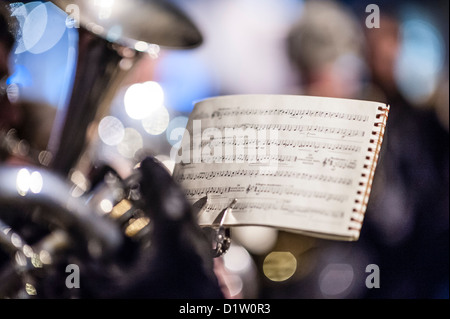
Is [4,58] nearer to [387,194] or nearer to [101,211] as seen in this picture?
[101,211]

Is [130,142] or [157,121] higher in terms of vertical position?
[157,121]

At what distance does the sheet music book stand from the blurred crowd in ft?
1.97

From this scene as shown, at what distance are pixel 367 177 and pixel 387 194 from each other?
76cm

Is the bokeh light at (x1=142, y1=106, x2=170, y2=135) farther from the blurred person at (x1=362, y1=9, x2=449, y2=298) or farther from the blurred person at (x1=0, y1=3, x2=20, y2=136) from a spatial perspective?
the blurred person at (x1=0, y1=3, x2=20, y2=136)

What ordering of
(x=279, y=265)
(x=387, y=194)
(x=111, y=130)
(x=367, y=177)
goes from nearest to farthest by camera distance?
(x=367, y=177), (x=387, y=194), (x=279, y=265), (x=111, y=130)

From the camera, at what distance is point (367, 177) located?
0.63m

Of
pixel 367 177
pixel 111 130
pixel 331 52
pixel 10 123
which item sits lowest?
pixel 367 177

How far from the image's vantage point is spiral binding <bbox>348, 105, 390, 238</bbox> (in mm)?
613

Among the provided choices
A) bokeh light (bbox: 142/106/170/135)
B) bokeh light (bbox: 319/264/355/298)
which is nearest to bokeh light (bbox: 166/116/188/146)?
bokeh light (bbox: 142/106/170/135)

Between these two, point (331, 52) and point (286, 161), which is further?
point (331, 52)

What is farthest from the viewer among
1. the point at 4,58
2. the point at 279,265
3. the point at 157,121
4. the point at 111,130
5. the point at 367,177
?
the point at 157,121

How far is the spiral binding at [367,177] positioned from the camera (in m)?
0.61

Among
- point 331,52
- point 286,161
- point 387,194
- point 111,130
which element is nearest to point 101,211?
point 286,161

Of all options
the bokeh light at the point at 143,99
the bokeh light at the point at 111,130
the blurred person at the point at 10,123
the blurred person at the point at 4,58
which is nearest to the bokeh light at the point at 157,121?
the bokeh light at the point at 143,99
